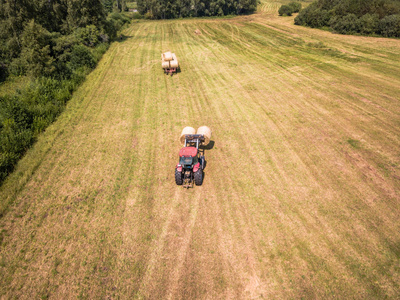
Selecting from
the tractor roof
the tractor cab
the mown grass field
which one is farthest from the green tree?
the tractor cab

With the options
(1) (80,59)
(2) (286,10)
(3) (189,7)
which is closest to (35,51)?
(1) (80,59)

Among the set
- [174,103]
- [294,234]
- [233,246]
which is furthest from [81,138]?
[294,234]

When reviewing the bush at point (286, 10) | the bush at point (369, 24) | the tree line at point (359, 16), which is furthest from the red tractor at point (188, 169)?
the bush at point (286, 10)

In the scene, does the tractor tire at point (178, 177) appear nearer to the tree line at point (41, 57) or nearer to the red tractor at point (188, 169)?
the red tractor at point (188, 169)

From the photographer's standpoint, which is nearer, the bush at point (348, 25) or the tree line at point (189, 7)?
the bush at point (348, 25)

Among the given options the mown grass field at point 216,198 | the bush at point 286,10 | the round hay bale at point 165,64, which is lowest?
the mown grass field at point 216,198

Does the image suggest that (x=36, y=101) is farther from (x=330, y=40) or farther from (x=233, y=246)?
(x=330, y=40)

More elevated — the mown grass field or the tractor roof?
the tractor roof

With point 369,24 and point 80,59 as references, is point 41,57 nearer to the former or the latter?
point 80,59

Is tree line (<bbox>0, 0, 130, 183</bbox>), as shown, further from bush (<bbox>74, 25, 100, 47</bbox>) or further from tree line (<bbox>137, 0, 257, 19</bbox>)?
tree line (<bbox>137, 0, 257, 19</bbox>)
